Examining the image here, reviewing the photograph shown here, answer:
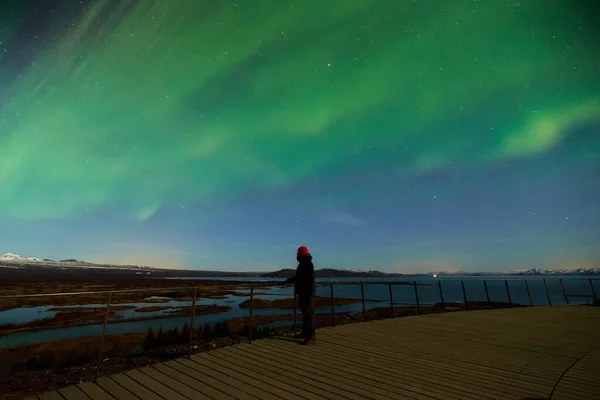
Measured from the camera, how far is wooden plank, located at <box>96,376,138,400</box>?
12.3ft

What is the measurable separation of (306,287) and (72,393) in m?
4.00

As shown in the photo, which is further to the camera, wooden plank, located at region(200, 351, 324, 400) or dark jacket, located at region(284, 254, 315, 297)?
dark jacket, located at region(284, 254, 315, 297)

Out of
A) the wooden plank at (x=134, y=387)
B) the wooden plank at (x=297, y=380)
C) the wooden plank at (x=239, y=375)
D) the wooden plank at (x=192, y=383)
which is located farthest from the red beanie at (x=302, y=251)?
the wooden plank at (x=134, y=387)

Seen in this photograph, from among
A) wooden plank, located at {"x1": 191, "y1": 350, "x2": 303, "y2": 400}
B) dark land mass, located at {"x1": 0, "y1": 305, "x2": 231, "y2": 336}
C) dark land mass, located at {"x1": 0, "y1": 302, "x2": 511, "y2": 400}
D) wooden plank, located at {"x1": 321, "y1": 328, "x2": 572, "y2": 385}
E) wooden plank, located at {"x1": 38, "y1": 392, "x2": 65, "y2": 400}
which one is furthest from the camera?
dark land mass, located at {"x1": 0, "y1": 305, "x2": 231, "y2": 336}

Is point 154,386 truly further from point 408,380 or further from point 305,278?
point 408,380

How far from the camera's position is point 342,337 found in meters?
7.01

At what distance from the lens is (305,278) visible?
6285mm

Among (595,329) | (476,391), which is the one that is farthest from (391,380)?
(595,329)

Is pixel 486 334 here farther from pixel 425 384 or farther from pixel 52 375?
pixel 52 375

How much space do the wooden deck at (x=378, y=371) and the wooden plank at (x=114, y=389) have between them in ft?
0.04

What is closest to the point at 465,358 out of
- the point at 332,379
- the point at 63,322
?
the point at 332,379

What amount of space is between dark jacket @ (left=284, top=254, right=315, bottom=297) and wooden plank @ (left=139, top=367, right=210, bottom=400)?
274cm

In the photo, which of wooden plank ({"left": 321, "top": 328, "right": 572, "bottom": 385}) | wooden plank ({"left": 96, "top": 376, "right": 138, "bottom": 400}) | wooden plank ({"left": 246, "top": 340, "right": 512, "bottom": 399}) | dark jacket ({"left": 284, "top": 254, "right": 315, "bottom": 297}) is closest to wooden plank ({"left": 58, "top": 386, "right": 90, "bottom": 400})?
wooden plank ({"left": 96, "top": 376, "right": 138, "bottom": 400})

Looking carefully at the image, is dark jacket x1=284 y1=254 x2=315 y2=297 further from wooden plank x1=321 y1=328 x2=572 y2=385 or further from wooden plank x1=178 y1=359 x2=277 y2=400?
wooden plank x1=178 y1=359 x2=277 y2=400
